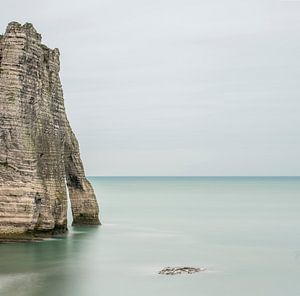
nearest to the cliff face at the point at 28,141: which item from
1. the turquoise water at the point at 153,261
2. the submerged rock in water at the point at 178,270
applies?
the turquoise water at the point at 153,261

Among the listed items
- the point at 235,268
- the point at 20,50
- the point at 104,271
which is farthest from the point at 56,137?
the point at 235,268

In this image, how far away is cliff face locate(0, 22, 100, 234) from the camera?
44.6m

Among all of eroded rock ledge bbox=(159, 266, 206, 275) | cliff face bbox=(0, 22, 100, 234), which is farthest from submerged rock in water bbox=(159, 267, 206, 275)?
cliff face bbox=(0, 22, 100, 234)

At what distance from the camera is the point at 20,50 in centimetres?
4575

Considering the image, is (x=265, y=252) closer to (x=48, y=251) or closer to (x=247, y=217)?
(x=48, y=251)

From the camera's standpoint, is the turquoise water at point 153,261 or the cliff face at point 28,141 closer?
the turquoise water at point 153,261

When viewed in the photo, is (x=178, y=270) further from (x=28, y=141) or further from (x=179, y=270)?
(x=28, y=141)

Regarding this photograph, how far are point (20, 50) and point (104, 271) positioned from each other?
Result: 653 inches

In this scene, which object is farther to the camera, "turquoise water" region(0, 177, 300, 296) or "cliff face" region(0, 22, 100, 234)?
"cliff face" region(0, 22, 100, 234)

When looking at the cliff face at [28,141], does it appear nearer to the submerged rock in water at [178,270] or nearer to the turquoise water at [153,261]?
the turquoise water at [153,261]

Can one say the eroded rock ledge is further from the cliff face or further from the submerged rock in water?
the cliff face

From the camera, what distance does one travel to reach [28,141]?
45.8 meters

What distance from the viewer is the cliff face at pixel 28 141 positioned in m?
44.6

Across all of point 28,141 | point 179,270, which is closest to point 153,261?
point 179,270
